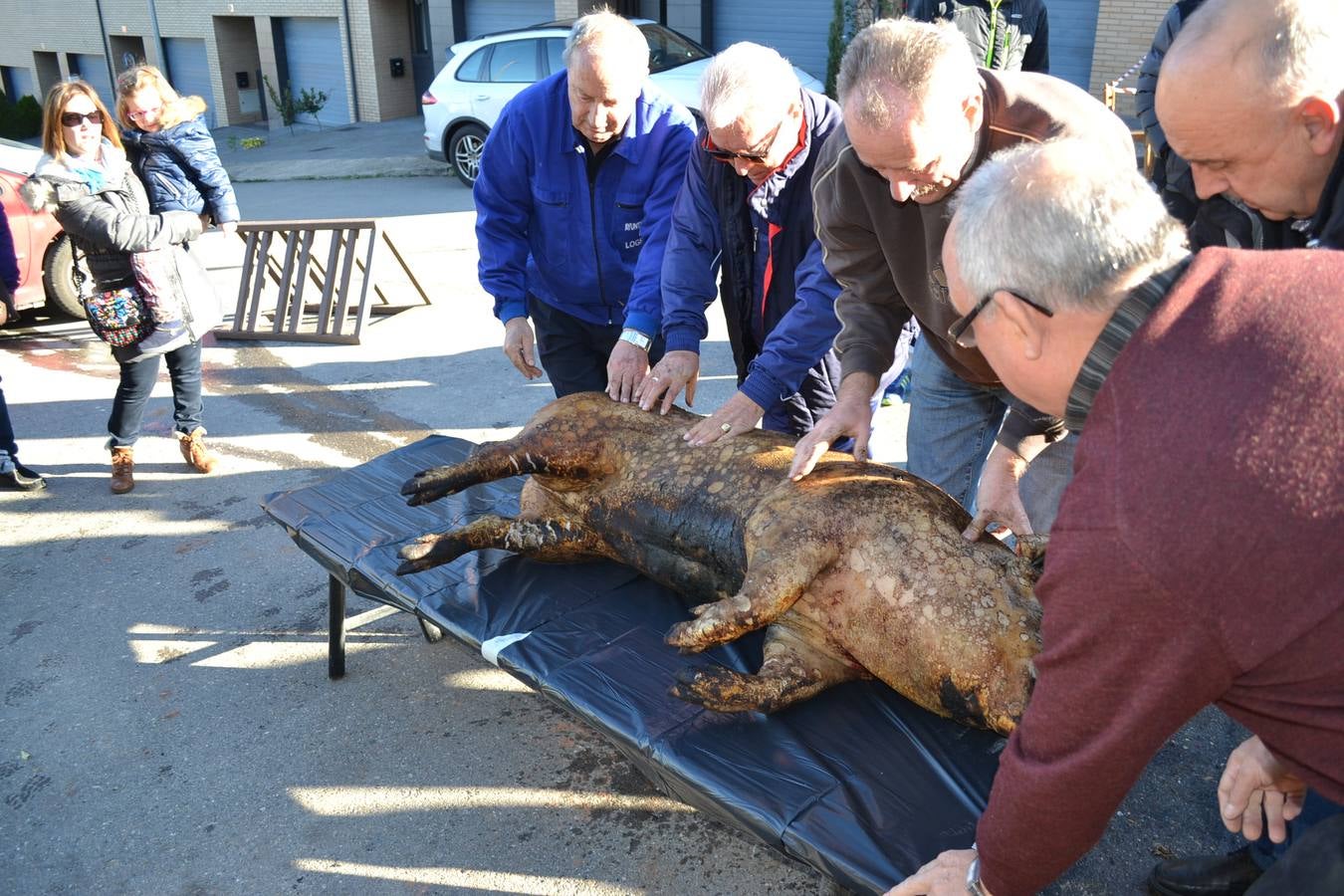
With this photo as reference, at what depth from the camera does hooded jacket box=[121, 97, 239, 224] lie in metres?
4.82

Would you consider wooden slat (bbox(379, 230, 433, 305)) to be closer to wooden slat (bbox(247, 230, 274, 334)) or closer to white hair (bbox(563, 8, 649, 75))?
wooden slat (bbox(247, 230, 274, 334))

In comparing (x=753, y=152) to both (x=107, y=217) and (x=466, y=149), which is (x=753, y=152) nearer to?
(x=107, y=217)

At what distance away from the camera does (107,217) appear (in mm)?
4363

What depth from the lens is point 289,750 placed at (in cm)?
304

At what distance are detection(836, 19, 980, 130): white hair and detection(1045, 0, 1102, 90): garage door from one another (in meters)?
11.1

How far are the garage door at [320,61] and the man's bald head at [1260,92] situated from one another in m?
19.9

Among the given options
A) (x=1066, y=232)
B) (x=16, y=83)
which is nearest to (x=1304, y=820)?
(x=1066, y=232)

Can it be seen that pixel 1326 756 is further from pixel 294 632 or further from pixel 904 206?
pixel 294 632

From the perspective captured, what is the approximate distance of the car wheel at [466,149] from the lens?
1177 centimetres

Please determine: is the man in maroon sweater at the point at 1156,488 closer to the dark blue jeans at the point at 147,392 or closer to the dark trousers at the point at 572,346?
the dark trousers at the point at 572,346

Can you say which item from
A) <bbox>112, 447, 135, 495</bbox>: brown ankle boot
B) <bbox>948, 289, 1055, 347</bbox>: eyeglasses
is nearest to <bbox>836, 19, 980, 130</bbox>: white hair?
<bbox>948, 289, 1055, 347</bbox>: eyeglasses

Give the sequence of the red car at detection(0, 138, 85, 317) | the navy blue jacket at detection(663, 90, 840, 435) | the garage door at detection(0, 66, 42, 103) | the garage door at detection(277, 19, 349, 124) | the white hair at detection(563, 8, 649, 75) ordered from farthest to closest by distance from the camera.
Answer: the garage door at detection(0, 66, 42, 103) → the garage door at detection(277, 19, 349, 124) → the red car at detection(0, 138, 85, 317) → the white hair at detection(563, 8, 649, 75) → the navy blue jacket at detection(663, 90, 840, 435)

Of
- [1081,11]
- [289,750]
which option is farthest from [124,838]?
[1081,11]

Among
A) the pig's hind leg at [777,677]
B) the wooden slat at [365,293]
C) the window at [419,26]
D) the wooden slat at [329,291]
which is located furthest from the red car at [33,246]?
the window at [419,26]
